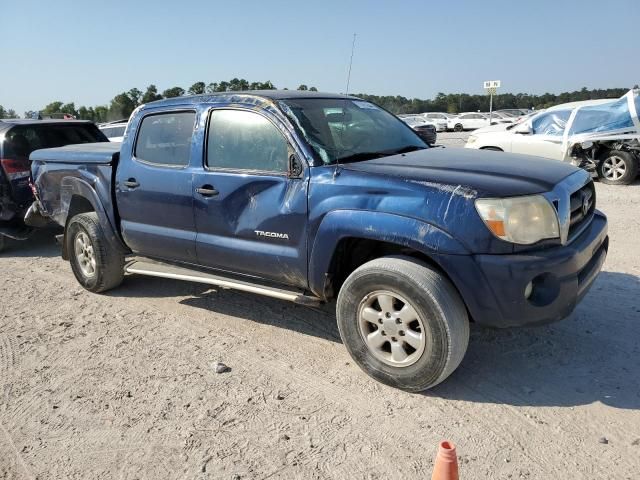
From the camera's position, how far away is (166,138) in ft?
15.0

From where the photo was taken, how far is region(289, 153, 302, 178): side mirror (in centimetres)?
360

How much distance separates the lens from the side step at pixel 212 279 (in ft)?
12.2

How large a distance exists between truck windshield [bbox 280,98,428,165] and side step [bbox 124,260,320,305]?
0.95 meters

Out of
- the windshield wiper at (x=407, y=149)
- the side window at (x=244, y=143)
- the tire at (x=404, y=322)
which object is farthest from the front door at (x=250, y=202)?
the windshield wiper at (x=407, y=149)

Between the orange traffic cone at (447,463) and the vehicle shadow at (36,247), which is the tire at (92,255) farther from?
the orange traffic cone at (447,463)

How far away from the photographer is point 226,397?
335cm

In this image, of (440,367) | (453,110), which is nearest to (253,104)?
(440,367)

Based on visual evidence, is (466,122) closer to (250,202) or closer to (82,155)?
(82,155)

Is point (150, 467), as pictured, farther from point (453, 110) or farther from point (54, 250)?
point (453, 110)

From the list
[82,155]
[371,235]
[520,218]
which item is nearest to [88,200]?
[82,155]

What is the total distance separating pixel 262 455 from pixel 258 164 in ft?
6.51

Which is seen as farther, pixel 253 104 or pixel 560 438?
pixel 253 104

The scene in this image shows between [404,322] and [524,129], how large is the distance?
9.36 metres

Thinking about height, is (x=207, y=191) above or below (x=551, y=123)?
above
